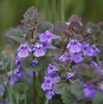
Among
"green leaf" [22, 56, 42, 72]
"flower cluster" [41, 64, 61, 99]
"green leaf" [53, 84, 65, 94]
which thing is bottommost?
"green leaf" [53, 84, 65, 94]

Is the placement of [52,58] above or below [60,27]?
below

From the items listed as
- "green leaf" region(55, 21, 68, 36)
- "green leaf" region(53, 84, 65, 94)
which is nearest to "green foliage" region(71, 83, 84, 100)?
"green leaf" region(53, 84, 65, 94)

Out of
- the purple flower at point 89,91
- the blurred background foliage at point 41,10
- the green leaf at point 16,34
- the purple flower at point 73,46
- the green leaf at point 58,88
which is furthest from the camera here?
the blurred background foliage at point 41,10

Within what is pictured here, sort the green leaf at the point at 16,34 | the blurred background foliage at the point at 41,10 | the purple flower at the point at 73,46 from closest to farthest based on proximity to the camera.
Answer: the purple flower at the point at 73,46, the green leaf at the point at 16,34, the blurred background foliage at the point at 41,10

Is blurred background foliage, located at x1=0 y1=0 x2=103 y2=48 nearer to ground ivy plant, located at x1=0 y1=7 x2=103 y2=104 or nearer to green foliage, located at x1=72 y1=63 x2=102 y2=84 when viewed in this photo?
ground ivy plant, located at x1=0 y1=7 x2=103 y2=104

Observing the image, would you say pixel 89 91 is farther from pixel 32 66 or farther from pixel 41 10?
pixel 41 10

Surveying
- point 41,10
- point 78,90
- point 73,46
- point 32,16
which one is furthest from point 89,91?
point 41,10

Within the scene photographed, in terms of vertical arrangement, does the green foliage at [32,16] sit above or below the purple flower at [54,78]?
above

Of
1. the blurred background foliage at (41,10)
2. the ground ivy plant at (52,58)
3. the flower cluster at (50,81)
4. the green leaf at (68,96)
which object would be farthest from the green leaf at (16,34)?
the blurred background foliage at (41,10)

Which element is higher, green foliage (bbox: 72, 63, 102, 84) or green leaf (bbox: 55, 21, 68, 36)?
green leaf (bbox: 55, 21, 68, 36)

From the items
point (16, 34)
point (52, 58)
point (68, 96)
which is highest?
point (16, 34)

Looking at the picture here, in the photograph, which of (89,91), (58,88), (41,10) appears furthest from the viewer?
(41,10)

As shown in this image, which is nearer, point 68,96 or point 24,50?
point 68,96

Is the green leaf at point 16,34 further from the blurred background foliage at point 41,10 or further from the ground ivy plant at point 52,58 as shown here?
the blurred background foliage at point 41,10
